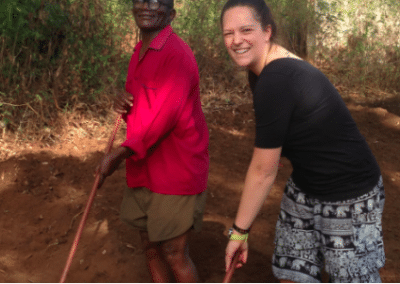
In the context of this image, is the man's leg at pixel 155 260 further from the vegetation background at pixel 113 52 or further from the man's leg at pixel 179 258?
the vegetation background at pixel 113 52

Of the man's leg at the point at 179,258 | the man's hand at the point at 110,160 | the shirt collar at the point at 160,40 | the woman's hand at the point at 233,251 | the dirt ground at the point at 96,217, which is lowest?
the dirt ground at the point at 96,217

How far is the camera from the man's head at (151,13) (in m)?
2.19

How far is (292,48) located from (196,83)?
5.13 meters

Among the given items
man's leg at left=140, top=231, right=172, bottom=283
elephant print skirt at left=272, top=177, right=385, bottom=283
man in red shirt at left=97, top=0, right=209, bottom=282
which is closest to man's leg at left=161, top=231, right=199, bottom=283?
man in red shirt at left=97, top=0, right=209, bottom=282

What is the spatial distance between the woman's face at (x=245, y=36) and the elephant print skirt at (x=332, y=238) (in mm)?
641

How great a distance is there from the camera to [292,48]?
7.03 meters

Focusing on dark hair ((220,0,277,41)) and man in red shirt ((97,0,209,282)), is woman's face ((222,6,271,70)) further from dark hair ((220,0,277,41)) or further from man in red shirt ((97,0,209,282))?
man in red shirt ((97,0,209,282))

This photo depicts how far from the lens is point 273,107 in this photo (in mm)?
1688

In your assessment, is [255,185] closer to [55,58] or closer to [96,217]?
[96,217]

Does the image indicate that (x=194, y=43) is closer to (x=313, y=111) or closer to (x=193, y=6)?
(x=193, y=6)

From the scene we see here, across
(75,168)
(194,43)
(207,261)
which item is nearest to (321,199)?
(207,261)

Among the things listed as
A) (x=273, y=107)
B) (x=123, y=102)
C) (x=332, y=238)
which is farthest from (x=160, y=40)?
(x=332, y=238)

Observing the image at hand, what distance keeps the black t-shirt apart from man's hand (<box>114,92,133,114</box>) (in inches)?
23.6

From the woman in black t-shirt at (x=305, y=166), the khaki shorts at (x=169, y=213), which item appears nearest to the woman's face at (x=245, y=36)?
the woman in black t-shirt at (x=305, y=166)
